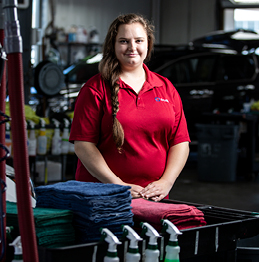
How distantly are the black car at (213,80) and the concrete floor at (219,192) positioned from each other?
5.56 ft

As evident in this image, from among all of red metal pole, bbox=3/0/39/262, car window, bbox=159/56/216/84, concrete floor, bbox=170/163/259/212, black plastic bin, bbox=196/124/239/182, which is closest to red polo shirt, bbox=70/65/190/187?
red metal pole, bbox=3/0/39/262

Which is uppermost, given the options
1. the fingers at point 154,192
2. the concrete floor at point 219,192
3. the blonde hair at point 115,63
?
the blonde hair at point 115,63

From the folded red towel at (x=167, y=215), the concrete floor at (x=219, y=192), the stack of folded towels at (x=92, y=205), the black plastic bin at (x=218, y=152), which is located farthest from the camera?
the black plastic bin at (x=218, y=152)

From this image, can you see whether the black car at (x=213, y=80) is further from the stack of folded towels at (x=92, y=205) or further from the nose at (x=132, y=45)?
the stack of folded towels at (x=92, y=205)

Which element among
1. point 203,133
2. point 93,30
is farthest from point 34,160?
point 93,30

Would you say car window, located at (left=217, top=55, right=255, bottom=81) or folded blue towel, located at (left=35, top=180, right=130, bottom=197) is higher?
car window, located at (left=217, top=55, right=255, bottom=81)

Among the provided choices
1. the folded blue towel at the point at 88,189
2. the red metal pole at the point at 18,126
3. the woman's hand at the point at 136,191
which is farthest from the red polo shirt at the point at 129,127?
the red metal pole at the point at 18,126

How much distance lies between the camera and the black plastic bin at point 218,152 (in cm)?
717

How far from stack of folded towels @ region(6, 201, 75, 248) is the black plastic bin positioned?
5.85m

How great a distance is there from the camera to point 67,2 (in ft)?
47.4

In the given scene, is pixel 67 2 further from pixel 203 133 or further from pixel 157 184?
pixel 157 184

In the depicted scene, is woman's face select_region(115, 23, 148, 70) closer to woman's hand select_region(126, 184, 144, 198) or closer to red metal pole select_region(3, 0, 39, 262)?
woman's hand select_region(126, 184, 144, 198)

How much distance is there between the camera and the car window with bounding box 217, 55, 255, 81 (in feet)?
30.5

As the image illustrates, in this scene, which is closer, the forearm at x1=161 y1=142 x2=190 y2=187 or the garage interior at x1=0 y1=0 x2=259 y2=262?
the garage interior at x1=0 y1=0 x2=259 y2=262
